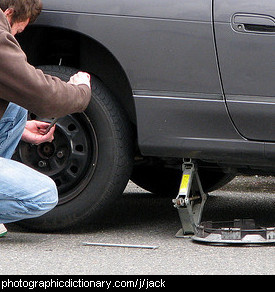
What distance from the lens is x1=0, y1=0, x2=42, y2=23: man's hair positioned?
13.2ft

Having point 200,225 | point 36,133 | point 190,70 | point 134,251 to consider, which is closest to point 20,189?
point 36,133

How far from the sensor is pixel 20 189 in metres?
3.84

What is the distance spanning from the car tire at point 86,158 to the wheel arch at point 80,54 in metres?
0.06

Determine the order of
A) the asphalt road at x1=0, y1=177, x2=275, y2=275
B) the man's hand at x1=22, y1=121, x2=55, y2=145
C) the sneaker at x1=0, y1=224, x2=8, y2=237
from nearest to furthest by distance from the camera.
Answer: the asphalt road at x1=0, y1=177, x2=275, y2=275
the man's hand at x1=22, y1=121, x2=55, y2=145
the sneaker at x1=0, y1=224, x2=8, y2=237

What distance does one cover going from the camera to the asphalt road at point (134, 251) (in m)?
4.14

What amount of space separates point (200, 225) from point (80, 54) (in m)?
1.06

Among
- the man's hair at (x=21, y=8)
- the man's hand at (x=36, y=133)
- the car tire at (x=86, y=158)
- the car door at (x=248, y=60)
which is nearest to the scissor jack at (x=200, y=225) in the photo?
the car tire at (x=86, y=158)

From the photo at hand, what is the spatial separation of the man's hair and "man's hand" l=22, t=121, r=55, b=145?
55 cm

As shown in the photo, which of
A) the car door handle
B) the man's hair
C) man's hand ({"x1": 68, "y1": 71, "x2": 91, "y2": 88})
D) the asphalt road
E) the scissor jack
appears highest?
the car door handle

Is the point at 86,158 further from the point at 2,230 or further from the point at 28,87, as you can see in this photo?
the point at 28,87

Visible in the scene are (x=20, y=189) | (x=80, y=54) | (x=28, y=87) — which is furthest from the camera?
(x=80, y=54)

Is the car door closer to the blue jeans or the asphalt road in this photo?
the asphalt road

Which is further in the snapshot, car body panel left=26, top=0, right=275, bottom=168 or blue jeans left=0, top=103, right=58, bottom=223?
car body panel left=26, top=0, right=275, bottom=168

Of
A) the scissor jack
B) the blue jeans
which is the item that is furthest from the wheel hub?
the blue jeans
